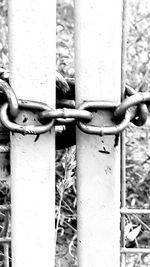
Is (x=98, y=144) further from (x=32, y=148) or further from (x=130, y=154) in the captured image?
(x=130, y=154)

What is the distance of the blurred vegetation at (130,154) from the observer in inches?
55.4

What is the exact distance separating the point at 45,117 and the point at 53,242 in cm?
23

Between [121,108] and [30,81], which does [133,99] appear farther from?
[30,81]

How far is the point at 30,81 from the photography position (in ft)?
2.56

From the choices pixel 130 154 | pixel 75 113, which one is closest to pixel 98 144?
pixel 75 113

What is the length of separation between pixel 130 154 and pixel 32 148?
1219mm

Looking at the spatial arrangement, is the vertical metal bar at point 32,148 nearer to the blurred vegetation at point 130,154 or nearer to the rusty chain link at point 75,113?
the rusty chain link at point 75,113

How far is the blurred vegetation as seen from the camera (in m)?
1.41

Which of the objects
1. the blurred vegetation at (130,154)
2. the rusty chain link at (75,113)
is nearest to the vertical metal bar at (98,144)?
the rusty chain link at (75,113)

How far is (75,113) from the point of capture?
28.4 inches

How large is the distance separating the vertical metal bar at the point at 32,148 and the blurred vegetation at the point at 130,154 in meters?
0.27

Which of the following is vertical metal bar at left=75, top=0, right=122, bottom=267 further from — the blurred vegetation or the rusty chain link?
the blurred vegetation

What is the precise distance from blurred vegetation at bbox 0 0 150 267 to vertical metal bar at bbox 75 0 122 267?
0.88ft

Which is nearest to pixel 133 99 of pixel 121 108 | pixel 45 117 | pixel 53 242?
pixel 121 108
